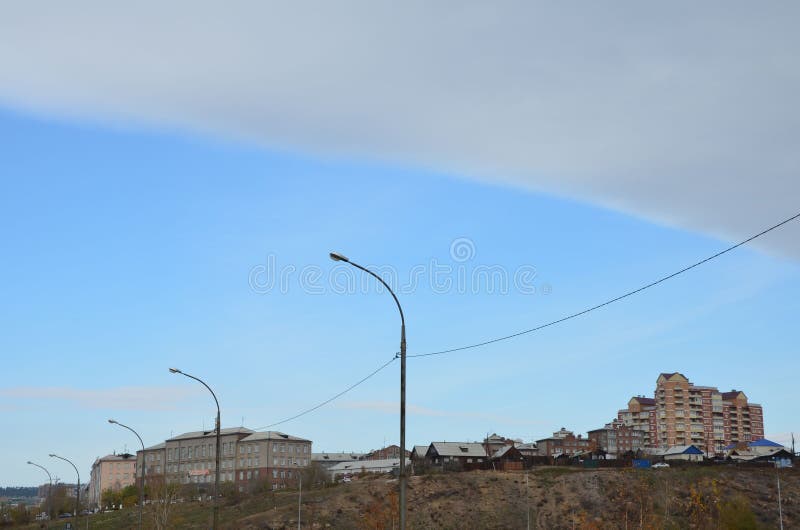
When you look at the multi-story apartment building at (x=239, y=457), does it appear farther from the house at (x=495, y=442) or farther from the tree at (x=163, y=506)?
the tree at (x=163, y=506)

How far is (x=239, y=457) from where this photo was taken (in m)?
170

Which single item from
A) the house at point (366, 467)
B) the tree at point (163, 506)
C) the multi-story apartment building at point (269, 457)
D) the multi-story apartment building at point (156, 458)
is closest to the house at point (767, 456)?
the house at point (366, 467)

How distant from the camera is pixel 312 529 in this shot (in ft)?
280

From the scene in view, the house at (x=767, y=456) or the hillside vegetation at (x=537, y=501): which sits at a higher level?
the house at (x=767, y=456)

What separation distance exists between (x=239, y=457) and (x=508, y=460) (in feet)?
230

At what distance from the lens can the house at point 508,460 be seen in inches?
4533

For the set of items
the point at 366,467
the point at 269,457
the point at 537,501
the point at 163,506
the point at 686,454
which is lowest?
the point at 537,501

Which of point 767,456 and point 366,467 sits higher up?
point 767,456

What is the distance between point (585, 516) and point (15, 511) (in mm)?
100297

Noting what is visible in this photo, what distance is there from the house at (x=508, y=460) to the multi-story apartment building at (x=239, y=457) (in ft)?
161

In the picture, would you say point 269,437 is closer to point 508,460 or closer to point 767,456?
point 508,460

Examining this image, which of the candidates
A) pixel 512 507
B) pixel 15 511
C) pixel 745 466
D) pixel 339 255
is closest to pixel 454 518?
pixel 512 507

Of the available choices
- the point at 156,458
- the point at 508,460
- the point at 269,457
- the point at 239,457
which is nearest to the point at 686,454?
the point at 508,460

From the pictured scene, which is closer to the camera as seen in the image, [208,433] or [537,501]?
[537,501]
